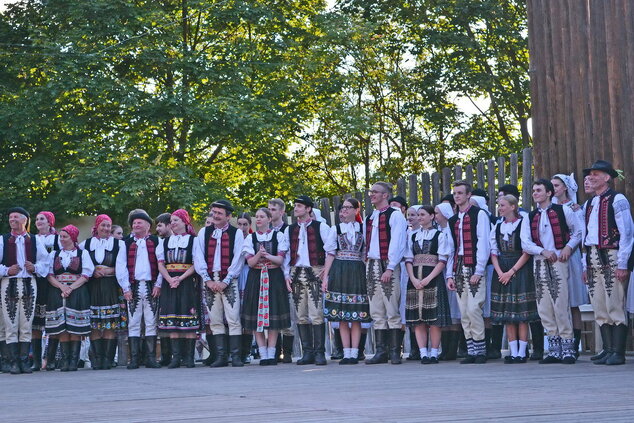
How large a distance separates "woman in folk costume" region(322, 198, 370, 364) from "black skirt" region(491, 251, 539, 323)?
1498 millimetres

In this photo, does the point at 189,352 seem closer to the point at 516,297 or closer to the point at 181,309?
the point at 181,309

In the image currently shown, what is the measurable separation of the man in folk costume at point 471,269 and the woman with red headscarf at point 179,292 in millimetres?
2924

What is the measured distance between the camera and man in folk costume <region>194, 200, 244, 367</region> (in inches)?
469

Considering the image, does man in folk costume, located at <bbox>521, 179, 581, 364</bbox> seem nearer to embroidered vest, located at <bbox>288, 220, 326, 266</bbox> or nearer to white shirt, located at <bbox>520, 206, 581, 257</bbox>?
white shirt, located at <bbox>520, 206, 581, 257</bbox>

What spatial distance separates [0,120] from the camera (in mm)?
22828

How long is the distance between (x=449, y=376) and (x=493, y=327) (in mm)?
2602

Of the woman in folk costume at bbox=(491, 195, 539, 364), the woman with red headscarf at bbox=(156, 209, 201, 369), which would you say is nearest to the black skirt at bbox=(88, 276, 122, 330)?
the woman with red headscarf at bbox=(156, 209, 201, 369)

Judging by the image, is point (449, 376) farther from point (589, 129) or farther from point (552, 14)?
point (552, 14)

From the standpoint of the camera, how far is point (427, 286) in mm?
11062

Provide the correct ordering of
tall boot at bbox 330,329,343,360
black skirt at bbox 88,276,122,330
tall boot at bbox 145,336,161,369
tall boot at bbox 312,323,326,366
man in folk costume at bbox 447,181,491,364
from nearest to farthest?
man in folk costume at bbox 447,181,491,364
tall boot at bbox 312,323,326,366
tall boot at bbox 145,336,161,369
black skirt at bbox 88,276,122,330
tall boot at bbox 330,329,343,360

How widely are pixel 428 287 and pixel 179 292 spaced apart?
276cm

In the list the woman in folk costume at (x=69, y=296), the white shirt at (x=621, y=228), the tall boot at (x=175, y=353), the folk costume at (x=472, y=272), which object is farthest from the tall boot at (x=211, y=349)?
the white shirt at (x=621, y=228)

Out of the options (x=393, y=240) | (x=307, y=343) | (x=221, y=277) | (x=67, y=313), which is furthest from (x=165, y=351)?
(x=393, y=240)

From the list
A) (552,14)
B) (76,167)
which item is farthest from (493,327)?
(76,167)
